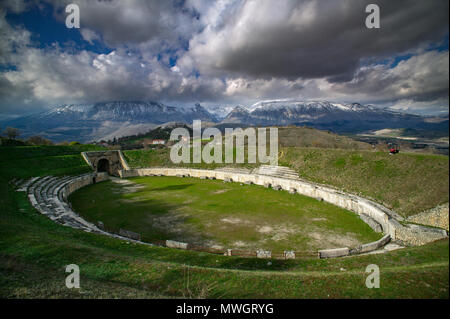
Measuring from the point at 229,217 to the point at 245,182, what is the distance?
1416 centimetres

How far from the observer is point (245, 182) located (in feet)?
107

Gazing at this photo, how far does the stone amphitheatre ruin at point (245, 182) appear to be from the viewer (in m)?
13.1

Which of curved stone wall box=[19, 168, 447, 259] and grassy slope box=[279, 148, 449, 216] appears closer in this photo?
curved stone wall box=[19, 168, 447, 259]

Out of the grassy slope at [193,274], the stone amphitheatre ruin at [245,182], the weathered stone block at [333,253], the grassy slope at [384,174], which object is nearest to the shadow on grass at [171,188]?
the stone amphitheatre ruin at [245,182]

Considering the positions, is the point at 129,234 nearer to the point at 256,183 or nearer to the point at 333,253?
the point at 333,253

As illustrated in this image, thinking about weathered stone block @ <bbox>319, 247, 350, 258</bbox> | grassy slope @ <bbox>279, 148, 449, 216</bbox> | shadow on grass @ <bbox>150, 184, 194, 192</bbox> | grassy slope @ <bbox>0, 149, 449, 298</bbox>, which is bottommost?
weathered stone block @ <bbox>319, 247, 350, 258</bbox>

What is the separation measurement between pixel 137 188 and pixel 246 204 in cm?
1631

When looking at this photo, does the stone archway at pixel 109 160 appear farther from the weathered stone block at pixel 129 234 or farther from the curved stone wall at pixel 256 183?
the weathered stone block at pixel 129 234

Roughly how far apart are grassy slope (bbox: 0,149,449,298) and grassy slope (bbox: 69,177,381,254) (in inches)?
132

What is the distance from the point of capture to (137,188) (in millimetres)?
30484

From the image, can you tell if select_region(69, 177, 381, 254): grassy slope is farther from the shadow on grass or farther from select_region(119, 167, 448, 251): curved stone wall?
select_region(119, 167, 448, 251): curved stone wall

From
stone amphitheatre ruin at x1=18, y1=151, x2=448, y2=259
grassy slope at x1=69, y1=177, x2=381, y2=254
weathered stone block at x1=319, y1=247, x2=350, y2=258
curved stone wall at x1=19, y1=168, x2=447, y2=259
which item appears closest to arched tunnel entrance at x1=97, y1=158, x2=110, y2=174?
stone amphitheatre ruin at x1=18, y1=151, x2=448, y2=259

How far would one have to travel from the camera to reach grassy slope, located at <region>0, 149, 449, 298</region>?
20.0ft
